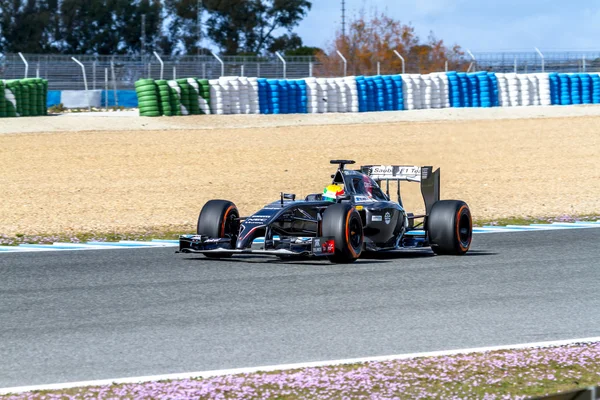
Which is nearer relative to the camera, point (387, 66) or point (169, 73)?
point (169, 73)

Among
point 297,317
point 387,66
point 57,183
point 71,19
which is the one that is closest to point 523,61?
point 387,66

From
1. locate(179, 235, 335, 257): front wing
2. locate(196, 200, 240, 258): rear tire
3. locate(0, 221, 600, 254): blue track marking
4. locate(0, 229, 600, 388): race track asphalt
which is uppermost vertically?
locate(196, 200, 240, 258): rear tire

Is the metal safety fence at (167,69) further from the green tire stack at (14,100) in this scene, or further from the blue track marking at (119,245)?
the blue track marking at (119,245)

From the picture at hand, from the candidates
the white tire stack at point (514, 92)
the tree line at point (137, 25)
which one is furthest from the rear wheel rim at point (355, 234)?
the tree line at point (137, 25)

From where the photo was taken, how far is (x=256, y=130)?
3097 centimetres

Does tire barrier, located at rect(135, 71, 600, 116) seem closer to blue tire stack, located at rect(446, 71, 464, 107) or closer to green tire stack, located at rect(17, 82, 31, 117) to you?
blue tire stack, located at rect(446, 71, 464, 107)

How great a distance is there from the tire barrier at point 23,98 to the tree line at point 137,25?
122 feet

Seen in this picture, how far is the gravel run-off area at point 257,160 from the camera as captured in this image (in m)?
18.5

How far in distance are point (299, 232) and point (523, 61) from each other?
38.6 meters

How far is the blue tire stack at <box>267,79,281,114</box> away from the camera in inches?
1335

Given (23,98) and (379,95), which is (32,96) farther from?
(379,95)

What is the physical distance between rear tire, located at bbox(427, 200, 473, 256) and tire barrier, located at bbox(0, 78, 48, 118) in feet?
69.0

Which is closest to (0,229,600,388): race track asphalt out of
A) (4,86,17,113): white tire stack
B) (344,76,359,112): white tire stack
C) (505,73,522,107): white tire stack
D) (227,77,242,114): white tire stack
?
(4,86,17,113): white tire stack

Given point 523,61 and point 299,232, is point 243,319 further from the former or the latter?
point 523,61
